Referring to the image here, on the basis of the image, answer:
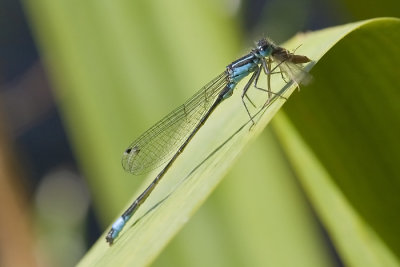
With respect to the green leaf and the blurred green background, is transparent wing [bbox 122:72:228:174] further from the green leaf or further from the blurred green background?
the green leaf

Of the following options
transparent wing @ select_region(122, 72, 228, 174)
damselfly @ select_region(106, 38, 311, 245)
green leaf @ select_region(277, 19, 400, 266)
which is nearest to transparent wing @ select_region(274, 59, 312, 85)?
green leaf @ select_region(277, 19, 400, 266)

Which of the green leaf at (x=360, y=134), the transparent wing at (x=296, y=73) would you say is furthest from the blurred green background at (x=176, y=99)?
the green leaf at (x=360, y=134)

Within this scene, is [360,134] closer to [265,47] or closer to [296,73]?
[296,73]

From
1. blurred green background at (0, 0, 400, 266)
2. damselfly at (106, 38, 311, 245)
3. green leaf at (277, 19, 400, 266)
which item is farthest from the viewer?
damselfly at (106, 38, 311, 245)

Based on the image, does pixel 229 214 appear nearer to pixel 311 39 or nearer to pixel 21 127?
pixel 311 39

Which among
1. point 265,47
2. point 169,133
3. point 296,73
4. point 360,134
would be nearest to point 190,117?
point 169,133

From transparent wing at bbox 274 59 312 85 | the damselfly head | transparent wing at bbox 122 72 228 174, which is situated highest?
the damselfly head

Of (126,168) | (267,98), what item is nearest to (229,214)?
(126,168)

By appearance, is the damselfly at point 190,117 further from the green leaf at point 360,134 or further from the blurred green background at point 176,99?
the green leaf at point 360,134
